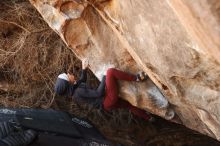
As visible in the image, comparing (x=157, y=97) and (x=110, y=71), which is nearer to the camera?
(x=110, y=71)

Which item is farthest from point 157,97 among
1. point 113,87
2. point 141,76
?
point 113,87

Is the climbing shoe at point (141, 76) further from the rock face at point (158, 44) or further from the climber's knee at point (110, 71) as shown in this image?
the climber's knee at point (110, 71)

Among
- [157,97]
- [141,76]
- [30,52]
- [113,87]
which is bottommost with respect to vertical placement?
[157,97]

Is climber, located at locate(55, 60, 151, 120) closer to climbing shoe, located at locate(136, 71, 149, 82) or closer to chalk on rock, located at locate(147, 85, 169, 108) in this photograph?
climbing shoe, located at locate(136, 71, 149, 82)

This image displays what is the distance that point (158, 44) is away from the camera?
4199mm

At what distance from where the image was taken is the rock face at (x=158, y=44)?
3385 millimetres

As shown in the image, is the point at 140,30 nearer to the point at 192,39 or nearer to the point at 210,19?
the point at 192,39

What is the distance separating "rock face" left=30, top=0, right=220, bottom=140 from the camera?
133 inches

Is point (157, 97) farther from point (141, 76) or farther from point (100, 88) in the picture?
point (100, 88)

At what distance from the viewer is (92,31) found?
19.0 ft

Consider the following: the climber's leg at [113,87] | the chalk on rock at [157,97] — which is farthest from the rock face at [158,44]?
the climber's leg at [113,87]

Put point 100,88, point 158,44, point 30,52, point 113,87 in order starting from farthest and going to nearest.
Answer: point 30,52 < point 100,88 < point 113,87 < point 158,44

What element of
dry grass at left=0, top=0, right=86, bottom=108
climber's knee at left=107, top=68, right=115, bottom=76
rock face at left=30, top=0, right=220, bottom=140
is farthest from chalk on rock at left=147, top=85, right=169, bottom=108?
dry grass at left=0, top=0, right=86, bottom=108

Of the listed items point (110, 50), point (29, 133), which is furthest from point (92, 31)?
point (29, 133)
